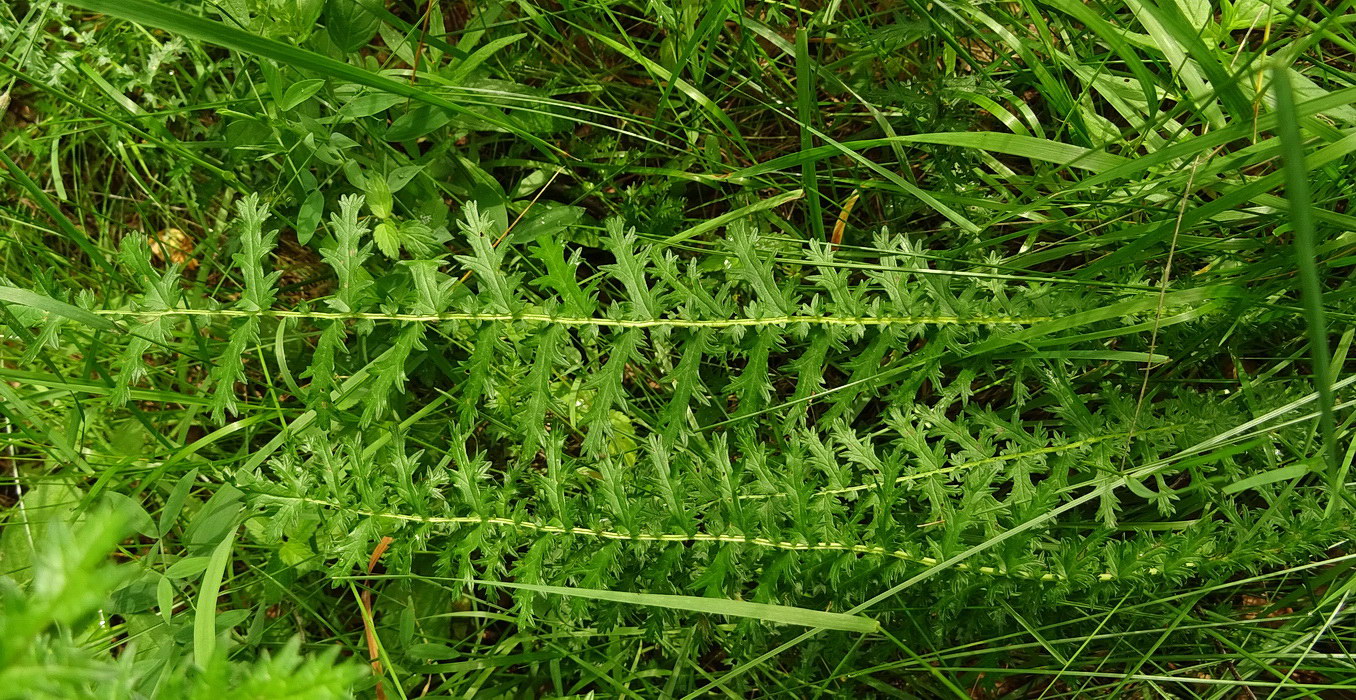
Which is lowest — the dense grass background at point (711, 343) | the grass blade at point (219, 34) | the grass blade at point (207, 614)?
the grass blade at point (207, 614)

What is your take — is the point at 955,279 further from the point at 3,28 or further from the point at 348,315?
the point at 3,28

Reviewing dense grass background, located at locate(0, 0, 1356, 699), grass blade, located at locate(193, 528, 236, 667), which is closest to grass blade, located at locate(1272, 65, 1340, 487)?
dense grass background, located at locate(0, 0, 1356, 699)

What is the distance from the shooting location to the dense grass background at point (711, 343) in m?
2.05

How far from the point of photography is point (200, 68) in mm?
2990

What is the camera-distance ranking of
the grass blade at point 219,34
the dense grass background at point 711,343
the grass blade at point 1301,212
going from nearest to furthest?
the grass blade at point 1301,212, the grass blade at point 219,34, the dense grass background at point 711,343

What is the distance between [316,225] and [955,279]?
1.89 metres

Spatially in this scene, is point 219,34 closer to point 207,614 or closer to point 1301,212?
point 207,614

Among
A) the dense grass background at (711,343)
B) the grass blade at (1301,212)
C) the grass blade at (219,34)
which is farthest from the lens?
the dense grass background at (711,343)

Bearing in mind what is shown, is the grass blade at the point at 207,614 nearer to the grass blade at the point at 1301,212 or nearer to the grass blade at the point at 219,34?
the grass blade at the point at 219,34

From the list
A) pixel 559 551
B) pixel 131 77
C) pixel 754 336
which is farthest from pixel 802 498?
pixel 131 77

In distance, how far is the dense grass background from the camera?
2047 millimetres

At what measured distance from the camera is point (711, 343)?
2102 millimetres

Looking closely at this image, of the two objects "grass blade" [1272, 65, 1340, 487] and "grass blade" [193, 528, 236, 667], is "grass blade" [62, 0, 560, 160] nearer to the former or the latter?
"grass blade" [193, 528, 236, 667]

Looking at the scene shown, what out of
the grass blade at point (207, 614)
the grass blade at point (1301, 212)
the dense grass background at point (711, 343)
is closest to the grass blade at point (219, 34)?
the dense grass background at point (711, 343)
